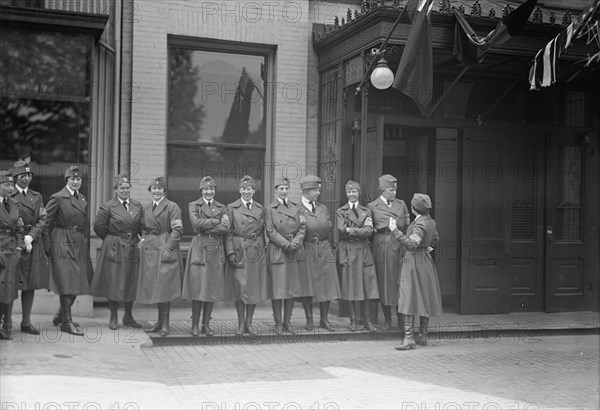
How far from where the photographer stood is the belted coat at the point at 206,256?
9.77 meters

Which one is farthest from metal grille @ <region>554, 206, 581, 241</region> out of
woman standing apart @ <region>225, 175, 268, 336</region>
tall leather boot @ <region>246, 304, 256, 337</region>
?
tall leather boot @ <region>246, 304, 256, 337</region>

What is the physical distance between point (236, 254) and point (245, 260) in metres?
0.15

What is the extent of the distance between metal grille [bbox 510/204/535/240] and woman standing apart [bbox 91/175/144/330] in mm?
6176

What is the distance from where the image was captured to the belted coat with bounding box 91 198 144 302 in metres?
9.86

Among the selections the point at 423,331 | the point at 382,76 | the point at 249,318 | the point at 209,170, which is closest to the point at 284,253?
the point at 249,318

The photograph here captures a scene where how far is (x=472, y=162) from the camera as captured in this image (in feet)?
39.7

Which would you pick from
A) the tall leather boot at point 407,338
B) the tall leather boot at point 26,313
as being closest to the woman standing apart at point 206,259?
the tall leather boot at point 26,313

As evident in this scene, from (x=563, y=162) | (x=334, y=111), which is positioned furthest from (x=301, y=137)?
(x=563, y=162)

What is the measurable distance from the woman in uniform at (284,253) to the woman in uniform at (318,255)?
0.55ft

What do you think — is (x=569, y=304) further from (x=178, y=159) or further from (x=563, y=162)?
→ (x=178, y=159)

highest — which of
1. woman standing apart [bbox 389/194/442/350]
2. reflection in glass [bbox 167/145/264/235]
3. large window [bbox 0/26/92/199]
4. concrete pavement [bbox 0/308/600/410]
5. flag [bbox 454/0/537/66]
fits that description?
flag [bbox 454/0/537/66]

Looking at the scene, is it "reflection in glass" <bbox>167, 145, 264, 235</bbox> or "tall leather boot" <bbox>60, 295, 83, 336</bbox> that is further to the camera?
"reflection in glass" <bbox>167, 145, 264, 235</bbox>

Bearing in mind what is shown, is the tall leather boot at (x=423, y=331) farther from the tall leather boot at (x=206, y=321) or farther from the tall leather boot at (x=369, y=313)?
the tall leather boot at (x=206, y=321)

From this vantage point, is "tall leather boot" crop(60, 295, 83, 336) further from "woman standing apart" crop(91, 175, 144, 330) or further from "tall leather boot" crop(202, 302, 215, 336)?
"tall leather boot" crop(202, 302, 215, 336)
